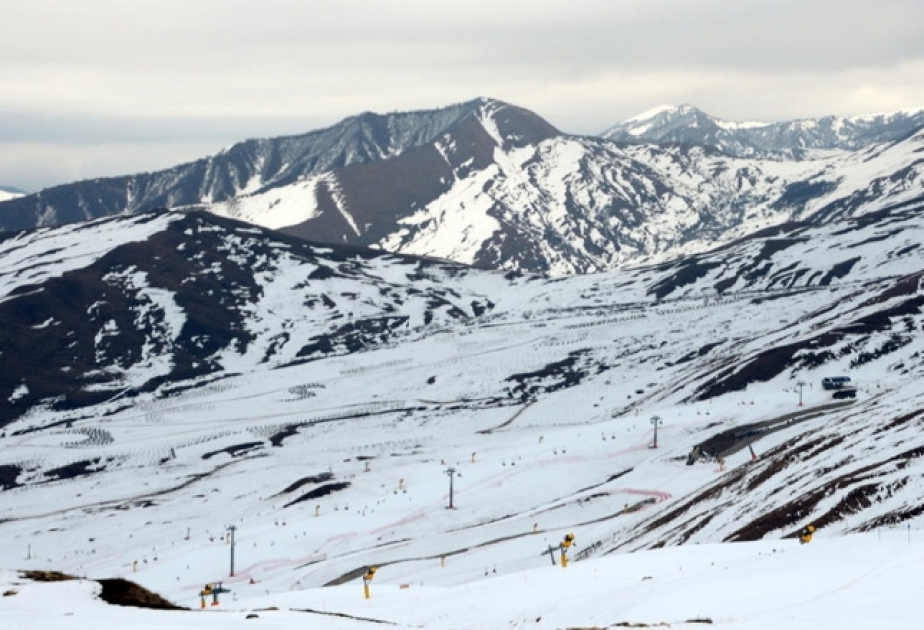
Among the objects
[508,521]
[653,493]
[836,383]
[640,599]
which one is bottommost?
[508,521]

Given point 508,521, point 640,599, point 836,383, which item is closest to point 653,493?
point 508,521

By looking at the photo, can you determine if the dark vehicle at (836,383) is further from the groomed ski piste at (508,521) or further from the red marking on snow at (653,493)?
the red marking on snow at (653,493)

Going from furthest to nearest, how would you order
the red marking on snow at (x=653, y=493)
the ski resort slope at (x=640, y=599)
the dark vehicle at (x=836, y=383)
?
1. the dark vehicle at (x=836, y=383)
2. the red marking on snow at (x=653, y=493)
3. the ski resort slope at (x=640, y=599)

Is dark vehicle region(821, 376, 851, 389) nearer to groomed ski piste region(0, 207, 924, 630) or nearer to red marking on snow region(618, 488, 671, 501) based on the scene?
groomed ski piste region(0, 207, 924, 630)

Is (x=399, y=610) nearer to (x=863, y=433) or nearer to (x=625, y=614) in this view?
(x=625, y=614)

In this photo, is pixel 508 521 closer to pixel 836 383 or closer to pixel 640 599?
pixel 836 383

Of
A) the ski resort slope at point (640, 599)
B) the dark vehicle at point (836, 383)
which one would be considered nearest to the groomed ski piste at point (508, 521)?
the ski resort slope at point (640, 599)

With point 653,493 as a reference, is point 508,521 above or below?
below

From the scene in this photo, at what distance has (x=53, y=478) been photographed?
7259 inches

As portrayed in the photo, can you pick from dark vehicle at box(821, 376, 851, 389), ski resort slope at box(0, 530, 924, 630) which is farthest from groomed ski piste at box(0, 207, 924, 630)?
dark vehicle at box(821, 376, 851, 389)

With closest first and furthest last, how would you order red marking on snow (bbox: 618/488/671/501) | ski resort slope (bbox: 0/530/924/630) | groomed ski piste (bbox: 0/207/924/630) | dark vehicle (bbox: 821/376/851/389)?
1. ski resort slope (bbox: 0/530/924/630)
2. groomed ski piste (bbox: 0/207/924/630)
3. red marking on snow (bbox: 618/488/671/501)
4. dark vehicle (bbox: 821/376/851/389)

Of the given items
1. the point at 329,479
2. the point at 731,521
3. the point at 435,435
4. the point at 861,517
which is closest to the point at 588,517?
the point at 731,521

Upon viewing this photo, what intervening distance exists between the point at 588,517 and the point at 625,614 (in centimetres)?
6133

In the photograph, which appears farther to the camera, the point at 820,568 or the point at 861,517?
the point at 861,517
